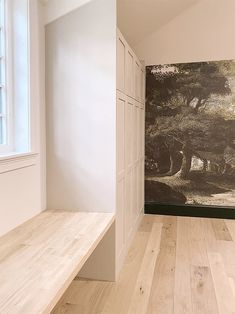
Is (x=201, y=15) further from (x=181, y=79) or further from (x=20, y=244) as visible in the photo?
(x=20, y=244)

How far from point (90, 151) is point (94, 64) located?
26.1 inches

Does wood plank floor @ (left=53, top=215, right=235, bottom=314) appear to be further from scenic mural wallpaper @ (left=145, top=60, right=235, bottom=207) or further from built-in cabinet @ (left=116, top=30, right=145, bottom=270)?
scenic mural wallpaper @ (left=145, top=60, right=235, bottom=207)

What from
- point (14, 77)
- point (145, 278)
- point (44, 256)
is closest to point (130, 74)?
point (14, 77)

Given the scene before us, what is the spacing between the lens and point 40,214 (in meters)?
2.33

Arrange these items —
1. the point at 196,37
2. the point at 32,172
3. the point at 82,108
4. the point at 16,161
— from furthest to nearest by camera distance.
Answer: the point at 196,37 → the point at 82,108 → the point at 32,172 → the point at 16,161

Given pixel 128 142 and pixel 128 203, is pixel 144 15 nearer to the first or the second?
pixel 128 142

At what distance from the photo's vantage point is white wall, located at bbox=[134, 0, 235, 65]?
12.7 feet

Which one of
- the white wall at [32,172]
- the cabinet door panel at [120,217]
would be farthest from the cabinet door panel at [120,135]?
the white wall at [32,172]

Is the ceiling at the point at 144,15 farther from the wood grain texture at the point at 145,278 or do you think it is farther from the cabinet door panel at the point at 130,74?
the wood grain texture at the point at 145,278

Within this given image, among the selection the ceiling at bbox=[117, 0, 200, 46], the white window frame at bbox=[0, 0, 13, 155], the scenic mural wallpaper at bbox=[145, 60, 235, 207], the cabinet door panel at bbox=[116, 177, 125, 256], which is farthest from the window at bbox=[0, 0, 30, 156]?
the scenic mural wallpaper at bbox=[145, 60, 235, 207]

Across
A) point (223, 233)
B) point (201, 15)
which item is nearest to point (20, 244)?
point (223, 233)

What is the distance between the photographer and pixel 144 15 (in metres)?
3.43

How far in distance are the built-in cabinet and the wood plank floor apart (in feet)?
0.73

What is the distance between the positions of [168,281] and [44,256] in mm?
1244
